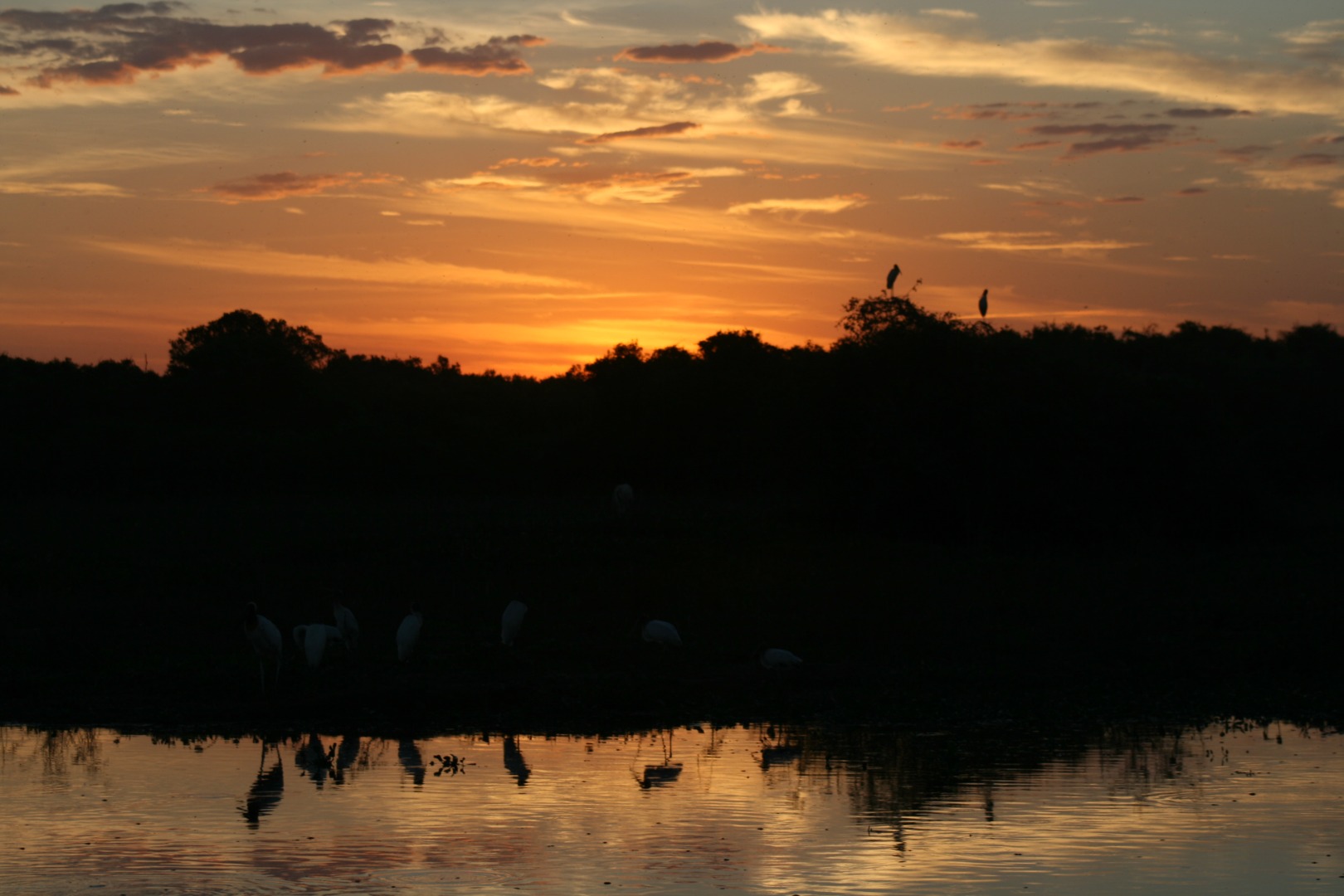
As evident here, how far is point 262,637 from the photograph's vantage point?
15.4m

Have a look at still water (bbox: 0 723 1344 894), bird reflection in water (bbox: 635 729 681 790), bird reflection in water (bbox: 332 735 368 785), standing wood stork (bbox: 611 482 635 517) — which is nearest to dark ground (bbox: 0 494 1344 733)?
bird reflection in water (bbox: 332 735 368 785)

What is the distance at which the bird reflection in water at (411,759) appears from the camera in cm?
1197

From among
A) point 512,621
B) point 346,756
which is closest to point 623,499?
point 512,621

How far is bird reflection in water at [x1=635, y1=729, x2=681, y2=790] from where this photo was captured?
38.7 ft

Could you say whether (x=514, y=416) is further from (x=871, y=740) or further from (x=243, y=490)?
(x=871, y=740)

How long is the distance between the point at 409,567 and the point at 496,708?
11.3m

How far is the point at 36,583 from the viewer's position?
2448 cm

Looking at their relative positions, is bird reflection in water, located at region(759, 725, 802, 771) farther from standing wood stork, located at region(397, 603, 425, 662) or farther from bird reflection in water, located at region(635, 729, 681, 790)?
standing wood stork, located at region(397, 603, 425, 662)

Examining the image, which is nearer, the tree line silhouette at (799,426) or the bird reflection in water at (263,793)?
the bird reflection in water at (263,793)

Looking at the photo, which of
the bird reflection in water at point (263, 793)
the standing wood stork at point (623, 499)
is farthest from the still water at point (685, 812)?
the standing wood stork at point (623, 499)

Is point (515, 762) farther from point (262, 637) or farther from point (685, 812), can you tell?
point (262, 637)

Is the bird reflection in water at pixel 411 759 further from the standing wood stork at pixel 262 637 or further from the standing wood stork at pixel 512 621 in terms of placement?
the standing wood stork at pixel 512 621

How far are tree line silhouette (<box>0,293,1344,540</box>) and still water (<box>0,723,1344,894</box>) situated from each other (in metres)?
19.0

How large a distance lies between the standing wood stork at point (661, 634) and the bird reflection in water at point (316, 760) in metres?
5.30
